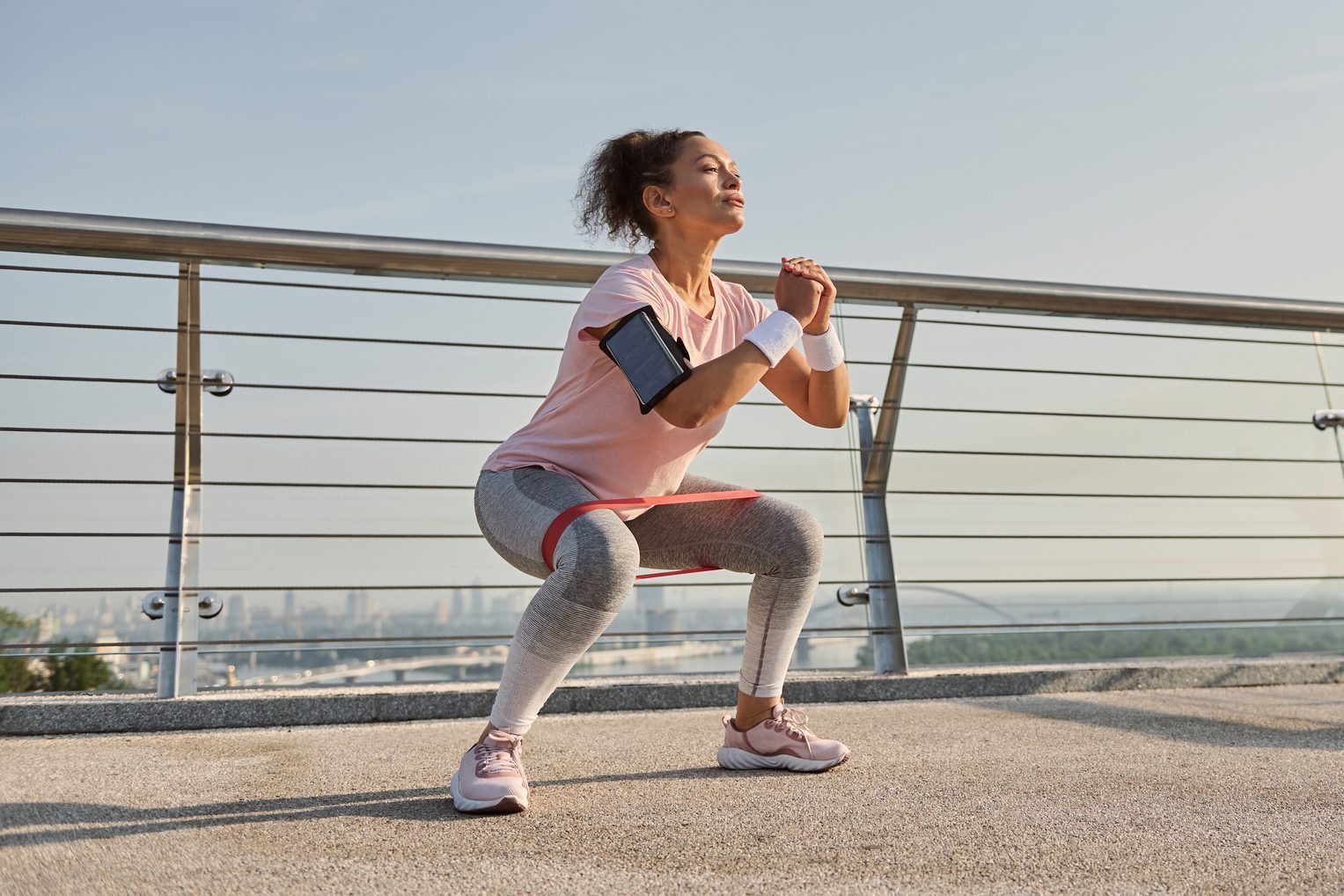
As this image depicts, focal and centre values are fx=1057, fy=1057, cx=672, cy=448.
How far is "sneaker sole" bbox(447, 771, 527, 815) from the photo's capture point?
1250mm

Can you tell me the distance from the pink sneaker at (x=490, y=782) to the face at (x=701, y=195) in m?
0.86

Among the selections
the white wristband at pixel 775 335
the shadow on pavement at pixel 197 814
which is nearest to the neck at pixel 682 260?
the white wristband at pixel 775 335

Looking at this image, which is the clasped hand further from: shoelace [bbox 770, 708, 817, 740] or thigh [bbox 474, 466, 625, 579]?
shoelace [bbox 770, 708, 817, 740]

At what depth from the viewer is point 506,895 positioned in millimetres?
893

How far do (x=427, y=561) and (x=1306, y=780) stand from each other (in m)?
1.72

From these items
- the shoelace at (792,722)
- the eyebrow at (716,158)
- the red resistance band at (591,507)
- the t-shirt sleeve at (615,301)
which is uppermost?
the eyebrow at (716,158)

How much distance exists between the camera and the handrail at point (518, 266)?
2.07m

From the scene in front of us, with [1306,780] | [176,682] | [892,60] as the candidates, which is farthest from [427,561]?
[892,60]

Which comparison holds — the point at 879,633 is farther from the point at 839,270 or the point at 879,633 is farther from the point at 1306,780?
the point at 1306,780

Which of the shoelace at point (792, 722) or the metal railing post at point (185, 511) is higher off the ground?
the metal railing post at point (185, 511)

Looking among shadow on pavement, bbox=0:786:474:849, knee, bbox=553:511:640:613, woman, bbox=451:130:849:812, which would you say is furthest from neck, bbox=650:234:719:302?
shadow on pavement, bbox=0:786:474:849

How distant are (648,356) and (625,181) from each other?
53 centimetres

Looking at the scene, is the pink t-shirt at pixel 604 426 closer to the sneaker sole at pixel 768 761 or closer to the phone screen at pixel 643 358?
the phone screen at pixel 643 358

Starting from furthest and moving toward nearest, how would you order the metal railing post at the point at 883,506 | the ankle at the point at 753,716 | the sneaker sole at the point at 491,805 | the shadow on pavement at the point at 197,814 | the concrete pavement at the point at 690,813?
the metal railing post at the point at 883,506 < the ankle at the point at 753,716 < the sneaker sole at the point at 491,805 < the shadow on pavement at the point at 197,814 < the concrete pavement at the point at 690,813
